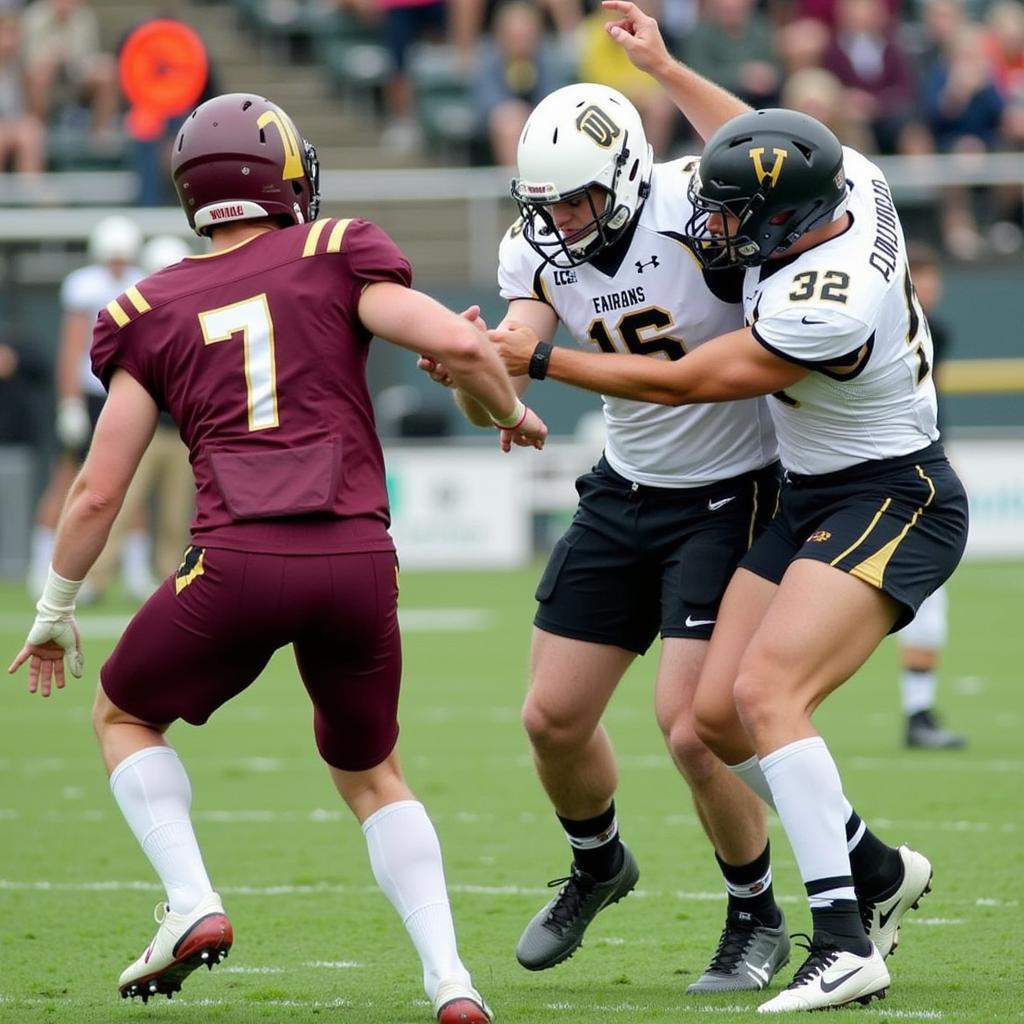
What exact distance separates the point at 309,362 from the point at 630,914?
7.84 feet

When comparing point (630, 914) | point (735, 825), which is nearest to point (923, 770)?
point (630, 914)

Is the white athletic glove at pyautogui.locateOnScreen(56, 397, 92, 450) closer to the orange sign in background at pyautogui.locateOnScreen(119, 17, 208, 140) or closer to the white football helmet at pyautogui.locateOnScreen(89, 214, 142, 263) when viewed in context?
the white football helmet at pyautogui.locateOnScreen(89, 214, 142, 263)

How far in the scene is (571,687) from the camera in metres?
5.41

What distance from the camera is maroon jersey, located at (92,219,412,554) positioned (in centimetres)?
446

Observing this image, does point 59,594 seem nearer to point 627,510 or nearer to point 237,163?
point 237,163

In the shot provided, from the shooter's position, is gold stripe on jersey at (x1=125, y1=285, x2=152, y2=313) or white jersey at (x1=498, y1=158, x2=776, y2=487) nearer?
gold stripe on jersey at (x1=125, y1=285, x2=152, y2=313)

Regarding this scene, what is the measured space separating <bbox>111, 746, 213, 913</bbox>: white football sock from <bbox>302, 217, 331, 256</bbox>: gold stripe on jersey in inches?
47.6

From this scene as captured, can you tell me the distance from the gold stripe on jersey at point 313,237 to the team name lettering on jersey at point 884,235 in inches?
53.3

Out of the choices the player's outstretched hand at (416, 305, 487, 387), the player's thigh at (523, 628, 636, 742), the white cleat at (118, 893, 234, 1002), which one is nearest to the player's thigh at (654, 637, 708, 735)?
the player's thigh at (523, 628, 636, 742)

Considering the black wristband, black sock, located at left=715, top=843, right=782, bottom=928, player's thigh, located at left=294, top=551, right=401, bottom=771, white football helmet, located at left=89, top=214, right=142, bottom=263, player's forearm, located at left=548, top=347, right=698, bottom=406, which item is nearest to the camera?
player's thigh, located at left=294, top=551, right=401, bottom=771

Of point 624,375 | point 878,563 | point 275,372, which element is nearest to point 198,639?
point 275,372

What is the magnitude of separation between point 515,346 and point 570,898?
159 cm

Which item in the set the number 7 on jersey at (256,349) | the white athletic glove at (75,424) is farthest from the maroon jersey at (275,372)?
the white athletic glove at (75,424)

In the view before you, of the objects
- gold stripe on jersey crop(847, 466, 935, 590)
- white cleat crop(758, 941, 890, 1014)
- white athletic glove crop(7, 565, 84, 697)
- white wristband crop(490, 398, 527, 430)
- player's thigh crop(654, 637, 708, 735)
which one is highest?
white wristband crop(490, 398, 527, 430)
